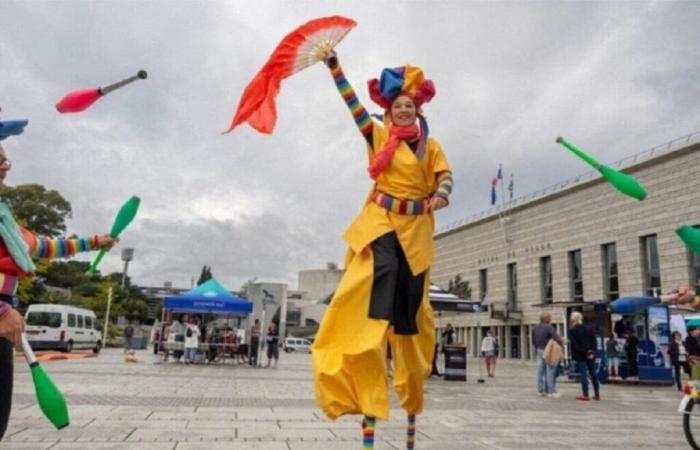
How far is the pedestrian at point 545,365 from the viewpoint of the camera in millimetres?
11812

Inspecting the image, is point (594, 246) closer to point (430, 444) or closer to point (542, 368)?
point (542, 368)

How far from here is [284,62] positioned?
4.17m

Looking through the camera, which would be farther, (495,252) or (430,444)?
(495,252)

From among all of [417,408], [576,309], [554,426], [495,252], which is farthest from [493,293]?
[417,408]

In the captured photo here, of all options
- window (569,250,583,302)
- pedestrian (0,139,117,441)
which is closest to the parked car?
window (569,250,583,302)

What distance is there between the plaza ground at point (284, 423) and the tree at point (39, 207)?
31836 millimetres

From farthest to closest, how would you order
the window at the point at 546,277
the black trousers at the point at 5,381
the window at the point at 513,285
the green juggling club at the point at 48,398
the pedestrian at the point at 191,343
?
the window at the point at 513,285
the window at the point at 546,277
the pedestrian at the point at 191,343
the green juggling club at the point at 48,398
the black trousers at the point at 5,381

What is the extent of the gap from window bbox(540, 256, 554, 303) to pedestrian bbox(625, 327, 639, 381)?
24.6 meters

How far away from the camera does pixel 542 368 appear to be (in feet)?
39.4

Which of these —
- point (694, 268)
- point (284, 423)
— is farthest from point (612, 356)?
point (694, 268)

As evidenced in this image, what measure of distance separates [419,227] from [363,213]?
406 millimetres

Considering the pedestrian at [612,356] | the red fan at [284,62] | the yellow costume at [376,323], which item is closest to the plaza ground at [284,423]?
the yellow costume at [376,323]

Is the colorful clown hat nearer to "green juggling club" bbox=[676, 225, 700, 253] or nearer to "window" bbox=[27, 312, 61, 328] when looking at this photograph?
"green juggling club" bbox=[676, 225, 700, 253]

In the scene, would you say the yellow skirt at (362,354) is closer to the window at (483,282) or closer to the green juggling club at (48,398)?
the green juggling club at (48,398)
